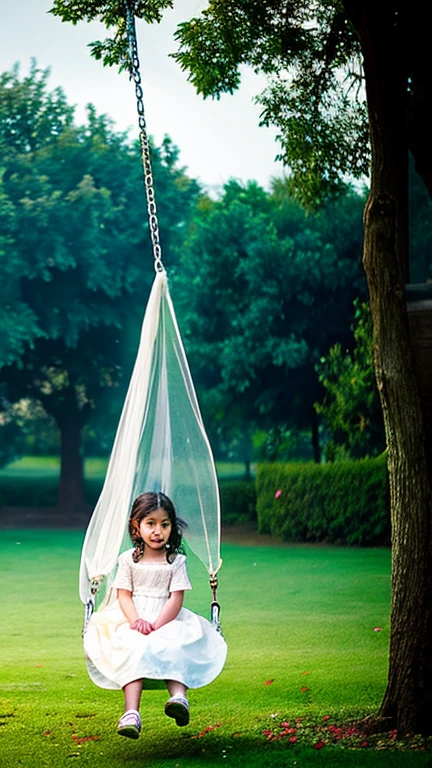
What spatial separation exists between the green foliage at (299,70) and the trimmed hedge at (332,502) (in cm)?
420

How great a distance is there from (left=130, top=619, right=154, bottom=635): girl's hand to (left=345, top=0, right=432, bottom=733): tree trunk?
29.0 inches

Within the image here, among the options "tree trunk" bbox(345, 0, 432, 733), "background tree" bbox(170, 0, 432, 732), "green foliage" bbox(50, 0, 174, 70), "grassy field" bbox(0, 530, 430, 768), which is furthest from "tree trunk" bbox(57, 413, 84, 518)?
"tree trunk" bbox(345, 0, 432, 733)

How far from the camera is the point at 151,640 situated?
9.77 ft

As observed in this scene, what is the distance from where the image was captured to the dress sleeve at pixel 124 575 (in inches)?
126

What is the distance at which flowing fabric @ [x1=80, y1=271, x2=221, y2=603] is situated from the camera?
128 inches

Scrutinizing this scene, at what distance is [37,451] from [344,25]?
45.5 feet

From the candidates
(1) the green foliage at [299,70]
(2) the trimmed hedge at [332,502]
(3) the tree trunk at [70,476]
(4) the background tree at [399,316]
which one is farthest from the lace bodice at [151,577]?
(3) the tree trunk at [70,476]

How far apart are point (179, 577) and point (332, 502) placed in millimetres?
6629

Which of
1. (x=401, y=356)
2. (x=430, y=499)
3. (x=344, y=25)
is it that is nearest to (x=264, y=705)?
(x=430, y=499)

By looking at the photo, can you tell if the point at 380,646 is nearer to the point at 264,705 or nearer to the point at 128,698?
the point at 264,705

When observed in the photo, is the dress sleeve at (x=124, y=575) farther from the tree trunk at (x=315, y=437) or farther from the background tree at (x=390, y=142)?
the tree trunk at (x=315, y=437)

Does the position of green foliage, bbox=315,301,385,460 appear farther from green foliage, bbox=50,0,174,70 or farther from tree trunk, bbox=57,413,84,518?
green foliage, bbox=50,0,174,70

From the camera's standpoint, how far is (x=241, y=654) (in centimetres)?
513

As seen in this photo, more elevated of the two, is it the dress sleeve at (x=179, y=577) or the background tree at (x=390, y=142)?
the background tree at (x=390, y=142)
